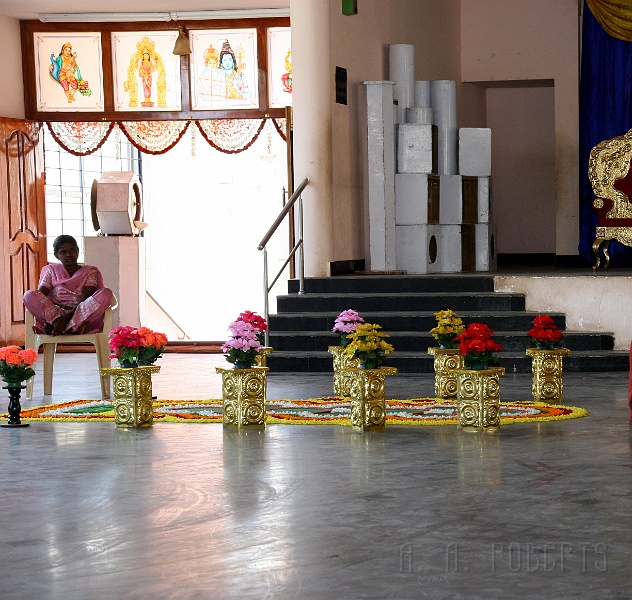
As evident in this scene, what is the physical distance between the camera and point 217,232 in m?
15.1

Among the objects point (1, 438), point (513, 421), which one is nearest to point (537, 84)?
point (513, 421)

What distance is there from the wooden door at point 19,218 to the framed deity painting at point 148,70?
1.00m

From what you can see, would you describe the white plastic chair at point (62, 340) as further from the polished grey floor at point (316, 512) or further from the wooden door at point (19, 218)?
the wooden door at point (19, 218)

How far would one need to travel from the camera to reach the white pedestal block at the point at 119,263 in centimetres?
1162

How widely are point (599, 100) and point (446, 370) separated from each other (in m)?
6.04

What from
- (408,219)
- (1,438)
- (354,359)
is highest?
(408,219)

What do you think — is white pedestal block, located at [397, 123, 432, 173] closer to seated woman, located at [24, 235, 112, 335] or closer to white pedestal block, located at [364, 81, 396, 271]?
white pedestal block, located at [364, 81, 396, 271]

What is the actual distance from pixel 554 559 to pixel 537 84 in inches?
402

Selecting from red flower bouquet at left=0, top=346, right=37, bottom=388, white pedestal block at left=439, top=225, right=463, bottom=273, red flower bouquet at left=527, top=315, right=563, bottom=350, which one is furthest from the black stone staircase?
red flower bouquet at left=0, top=346, right=37, bottom=388

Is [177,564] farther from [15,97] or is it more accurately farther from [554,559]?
[15,97]

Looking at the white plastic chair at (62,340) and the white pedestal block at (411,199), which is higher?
the white pedestal block at (411,199)

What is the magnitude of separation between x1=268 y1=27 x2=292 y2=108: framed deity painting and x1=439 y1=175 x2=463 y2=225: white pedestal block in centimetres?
200

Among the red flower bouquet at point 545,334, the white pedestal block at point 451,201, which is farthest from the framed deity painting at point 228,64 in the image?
the red flower bouquet at point 545,334

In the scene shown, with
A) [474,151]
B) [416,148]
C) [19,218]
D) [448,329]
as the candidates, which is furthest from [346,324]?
[19,218]
